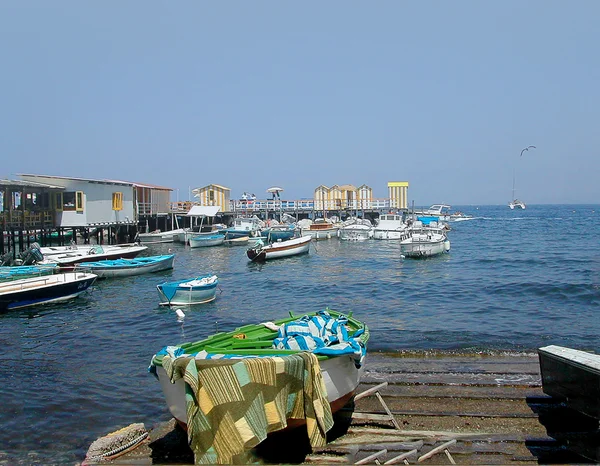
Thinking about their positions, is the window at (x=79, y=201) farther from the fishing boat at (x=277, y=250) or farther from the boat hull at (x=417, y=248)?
the boat hull at (x=417, y=248)

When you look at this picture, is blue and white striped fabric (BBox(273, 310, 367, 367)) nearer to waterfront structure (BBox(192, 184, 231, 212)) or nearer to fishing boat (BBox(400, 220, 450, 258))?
fishing boat (BBox(400, 220, 450, 258))

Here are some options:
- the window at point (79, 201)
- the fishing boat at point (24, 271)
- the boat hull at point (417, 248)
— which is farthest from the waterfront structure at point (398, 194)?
the fishing boat at point (24, 271)

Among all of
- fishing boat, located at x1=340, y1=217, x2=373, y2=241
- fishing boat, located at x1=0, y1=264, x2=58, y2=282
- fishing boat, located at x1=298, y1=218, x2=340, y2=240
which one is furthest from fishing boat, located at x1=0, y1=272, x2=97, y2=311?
fishing boat, located at x1=340, y1=217, x2=373, y2=241

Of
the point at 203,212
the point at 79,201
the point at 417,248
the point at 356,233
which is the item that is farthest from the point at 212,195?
the point at 417,248

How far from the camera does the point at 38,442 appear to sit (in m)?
9.12

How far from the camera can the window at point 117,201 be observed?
4478 cm

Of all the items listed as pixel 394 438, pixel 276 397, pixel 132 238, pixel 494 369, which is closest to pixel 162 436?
pixel 276 397

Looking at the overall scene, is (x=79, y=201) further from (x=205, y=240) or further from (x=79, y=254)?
(x=205, y=240)

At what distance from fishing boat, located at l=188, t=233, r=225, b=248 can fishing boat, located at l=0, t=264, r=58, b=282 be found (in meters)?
22.5

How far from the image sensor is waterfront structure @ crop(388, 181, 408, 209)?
237 feet

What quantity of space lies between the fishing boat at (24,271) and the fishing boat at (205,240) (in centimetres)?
2246

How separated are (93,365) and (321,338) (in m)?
7.62

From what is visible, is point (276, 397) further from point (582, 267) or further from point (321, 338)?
point (582, 267)

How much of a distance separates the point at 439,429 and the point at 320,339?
2.28m
